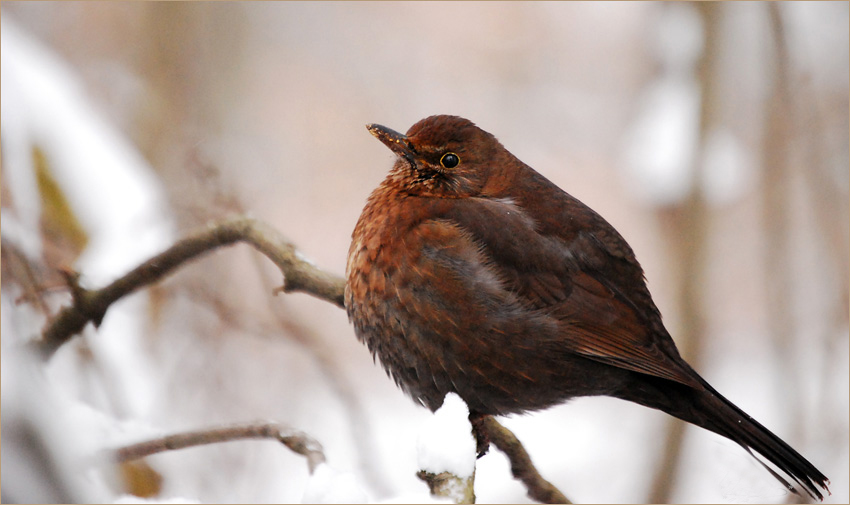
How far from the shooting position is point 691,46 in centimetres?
467

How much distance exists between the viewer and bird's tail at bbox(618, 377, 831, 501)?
104 inches

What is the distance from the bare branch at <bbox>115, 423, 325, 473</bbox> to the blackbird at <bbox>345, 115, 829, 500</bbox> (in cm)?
67

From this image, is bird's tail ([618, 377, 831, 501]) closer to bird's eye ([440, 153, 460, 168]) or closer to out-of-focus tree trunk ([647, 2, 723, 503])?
bird's eye ([440, 153, 460, 168])

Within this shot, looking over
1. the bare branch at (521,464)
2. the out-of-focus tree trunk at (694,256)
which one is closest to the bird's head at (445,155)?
the bare branch at (521,464)

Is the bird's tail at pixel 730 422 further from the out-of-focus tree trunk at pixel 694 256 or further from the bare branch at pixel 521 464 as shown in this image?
the out-of-focus tree trunk at pixel 694 256

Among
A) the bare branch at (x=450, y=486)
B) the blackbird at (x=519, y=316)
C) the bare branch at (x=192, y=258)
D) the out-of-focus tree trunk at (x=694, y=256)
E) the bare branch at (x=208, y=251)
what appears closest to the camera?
the bare branch at (x=450, y=486)

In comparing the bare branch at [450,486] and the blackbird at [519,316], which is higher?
the blackbird at [519,316]

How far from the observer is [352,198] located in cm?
597

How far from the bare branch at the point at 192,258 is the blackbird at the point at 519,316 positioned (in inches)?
5.9

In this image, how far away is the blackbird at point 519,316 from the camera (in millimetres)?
2713

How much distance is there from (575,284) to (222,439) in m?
1.39

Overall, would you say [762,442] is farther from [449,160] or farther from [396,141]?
[396,141]

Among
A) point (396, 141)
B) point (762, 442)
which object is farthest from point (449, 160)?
point (762, 442)

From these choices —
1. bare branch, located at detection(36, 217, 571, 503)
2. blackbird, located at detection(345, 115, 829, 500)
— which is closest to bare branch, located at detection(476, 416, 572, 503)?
bare branch, located at detection(36, 217, 571, 503)
